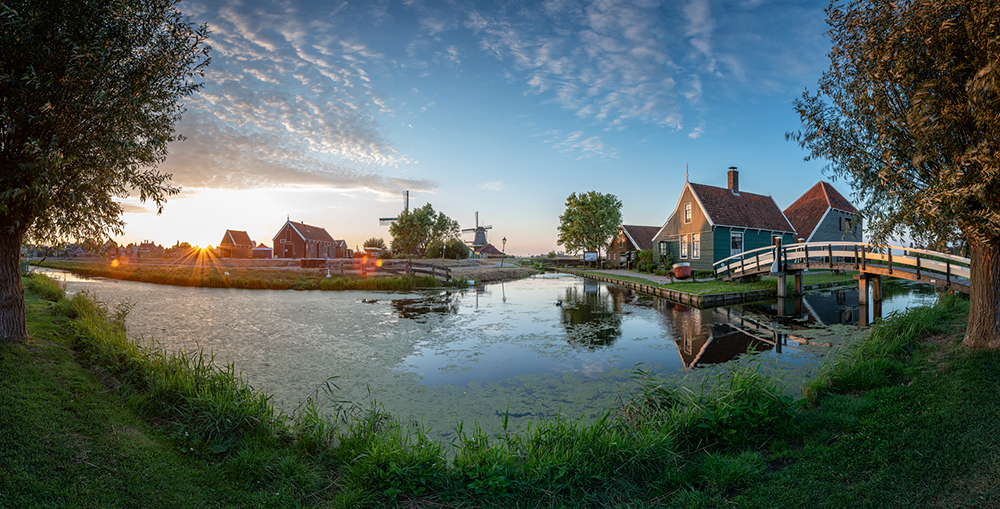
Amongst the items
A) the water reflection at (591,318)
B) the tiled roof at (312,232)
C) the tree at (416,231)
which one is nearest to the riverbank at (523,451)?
the water reflection at (591,318)

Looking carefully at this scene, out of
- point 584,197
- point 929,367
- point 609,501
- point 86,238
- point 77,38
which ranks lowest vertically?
point 609,501

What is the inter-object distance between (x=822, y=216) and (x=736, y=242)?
29.5 feet

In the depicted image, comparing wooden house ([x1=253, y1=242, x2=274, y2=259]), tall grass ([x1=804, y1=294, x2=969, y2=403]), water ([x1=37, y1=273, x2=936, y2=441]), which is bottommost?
water ([x1=37, y1=273, x2=936, y2=441])

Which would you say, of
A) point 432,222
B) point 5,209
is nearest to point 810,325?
point 5,209

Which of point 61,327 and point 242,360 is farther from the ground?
point 61,327

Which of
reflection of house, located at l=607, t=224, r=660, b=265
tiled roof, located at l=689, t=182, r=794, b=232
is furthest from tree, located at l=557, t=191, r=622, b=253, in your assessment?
tiled roof, located at l=689, t=182, r=794, b=232

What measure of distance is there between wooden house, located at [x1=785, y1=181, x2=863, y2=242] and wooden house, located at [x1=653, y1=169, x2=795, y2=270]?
1.58 meters

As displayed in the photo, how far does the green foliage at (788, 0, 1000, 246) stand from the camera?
5.87 metres

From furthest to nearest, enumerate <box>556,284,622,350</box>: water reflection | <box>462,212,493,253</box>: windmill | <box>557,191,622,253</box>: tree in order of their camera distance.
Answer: <box>462,212,493,253</box>: windmill < <box>557,191,622,253</box>: tree < <box>556,284,622,350</box>: water reflection

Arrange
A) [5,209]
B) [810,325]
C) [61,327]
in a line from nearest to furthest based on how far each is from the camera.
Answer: [5,209] < [61,327] < [810,325]

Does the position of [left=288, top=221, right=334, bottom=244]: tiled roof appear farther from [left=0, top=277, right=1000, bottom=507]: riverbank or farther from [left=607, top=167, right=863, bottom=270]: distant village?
[left=0, top=277, right=1000, bottom=507]: riverbank

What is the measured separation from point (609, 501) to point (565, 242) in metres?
46.5

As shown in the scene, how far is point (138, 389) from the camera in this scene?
611 cm

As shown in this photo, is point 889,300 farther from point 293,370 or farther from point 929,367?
point 293,370
